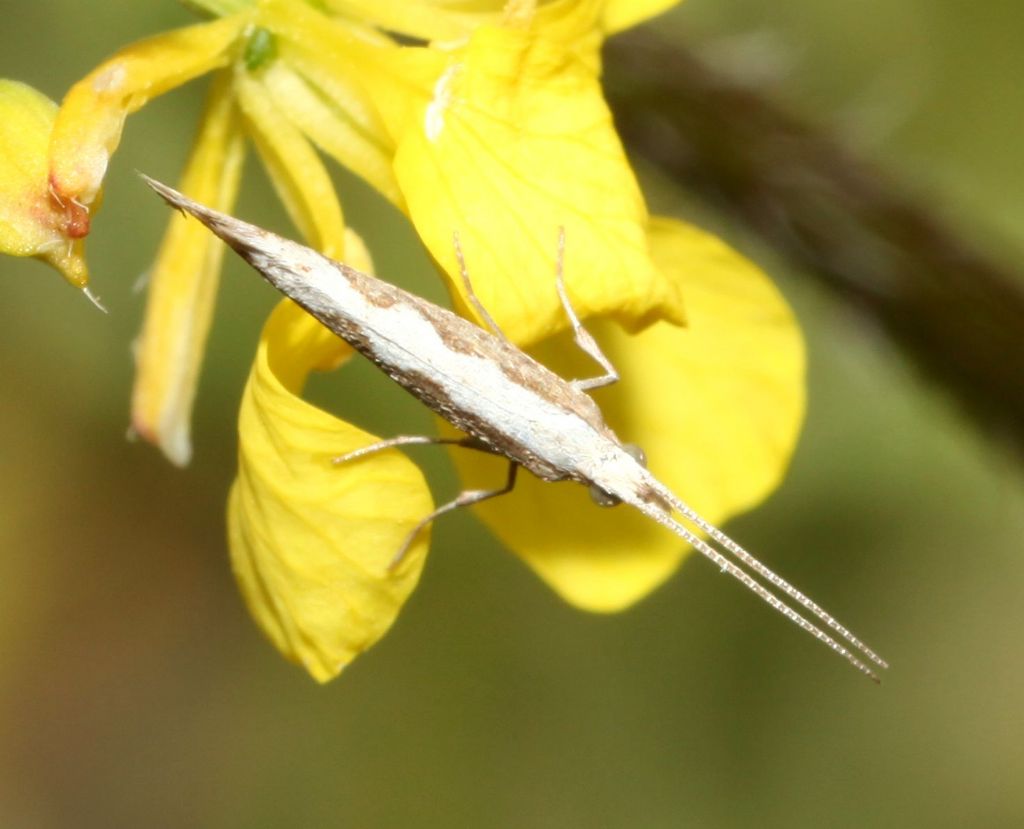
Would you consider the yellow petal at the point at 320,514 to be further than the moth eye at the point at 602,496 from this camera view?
No

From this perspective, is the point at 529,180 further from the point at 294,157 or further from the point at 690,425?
the point at 690,425

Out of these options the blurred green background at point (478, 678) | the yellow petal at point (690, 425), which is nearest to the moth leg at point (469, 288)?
the yellow petal at point (690, 425)

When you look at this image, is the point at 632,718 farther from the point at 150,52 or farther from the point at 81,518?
the point at 150,52

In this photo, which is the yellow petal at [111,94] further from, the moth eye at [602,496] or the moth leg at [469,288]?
the moth eye at [602,496]

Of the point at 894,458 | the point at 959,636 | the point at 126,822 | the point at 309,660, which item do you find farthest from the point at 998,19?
the point at 126,822

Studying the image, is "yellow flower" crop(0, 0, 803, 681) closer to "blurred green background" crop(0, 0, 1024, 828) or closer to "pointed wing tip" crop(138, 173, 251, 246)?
"pointed wing tip" crop(138, 173, 251, 246)

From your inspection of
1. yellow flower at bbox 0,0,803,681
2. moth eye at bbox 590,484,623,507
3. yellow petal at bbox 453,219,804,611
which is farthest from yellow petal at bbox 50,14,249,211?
moth eye at bbox 590,484,623,507
